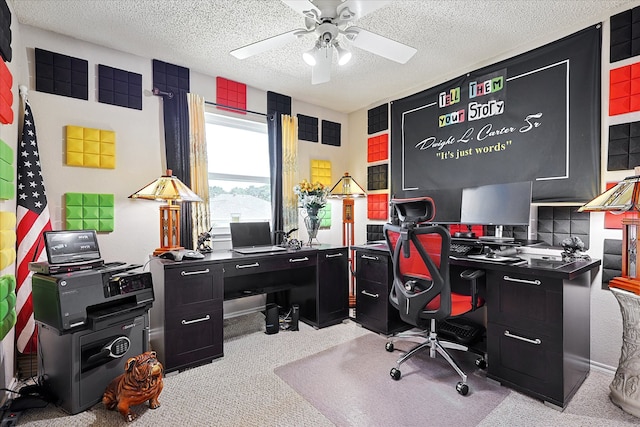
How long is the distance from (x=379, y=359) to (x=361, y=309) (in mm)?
702

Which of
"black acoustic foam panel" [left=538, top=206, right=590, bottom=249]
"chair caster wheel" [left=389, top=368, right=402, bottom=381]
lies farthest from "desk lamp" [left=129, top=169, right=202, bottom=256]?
"black acoustic foam panel" [left=538, top=206, right=590, bottom=249]

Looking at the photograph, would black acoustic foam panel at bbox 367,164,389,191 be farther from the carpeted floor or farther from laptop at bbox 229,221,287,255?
the carpeted floor

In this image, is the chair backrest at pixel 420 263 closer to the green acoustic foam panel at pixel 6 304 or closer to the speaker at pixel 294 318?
the speaker at pixel 294 318

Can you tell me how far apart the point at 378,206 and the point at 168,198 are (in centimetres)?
254

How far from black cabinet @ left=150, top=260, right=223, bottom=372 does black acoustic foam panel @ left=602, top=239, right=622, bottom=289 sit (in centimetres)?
296

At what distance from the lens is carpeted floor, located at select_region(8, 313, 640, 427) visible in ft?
5.93

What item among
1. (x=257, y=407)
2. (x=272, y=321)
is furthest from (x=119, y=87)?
(x=257, y=407)

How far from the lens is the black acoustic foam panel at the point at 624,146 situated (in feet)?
7.21

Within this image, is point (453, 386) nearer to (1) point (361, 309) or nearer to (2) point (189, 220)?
(1) point (361, 309)

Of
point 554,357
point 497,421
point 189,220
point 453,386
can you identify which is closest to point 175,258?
point 189,220

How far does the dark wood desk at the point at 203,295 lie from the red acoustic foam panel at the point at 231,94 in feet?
5.45

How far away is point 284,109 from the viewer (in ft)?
12.8

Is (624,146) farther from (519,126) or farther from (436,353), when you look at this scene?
(436,353)

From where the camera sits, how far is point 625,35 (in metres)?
2.24
